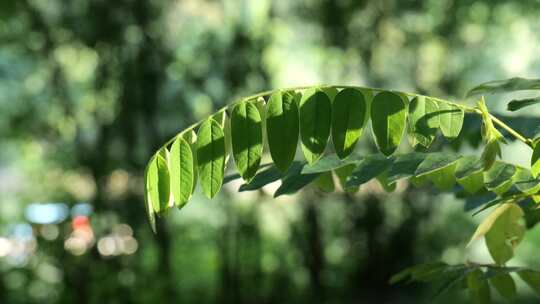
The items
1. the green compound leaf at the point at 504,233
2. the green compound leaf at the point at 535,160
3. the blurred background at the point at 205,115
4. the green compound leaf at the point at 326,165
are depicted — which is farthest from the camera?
the blurred background at the point at 205,115

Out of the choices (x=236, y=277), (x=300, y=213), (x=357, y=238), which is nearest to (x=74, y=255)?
(x=236, y=277)

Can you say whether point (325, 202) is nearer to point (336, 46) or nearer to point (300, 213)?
point (300, 213)

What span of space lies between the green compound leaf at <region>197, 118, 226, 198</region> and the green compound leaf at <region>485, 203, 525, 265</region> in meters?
0.41

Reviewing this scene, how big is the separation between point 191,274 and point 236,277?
0.49 meters

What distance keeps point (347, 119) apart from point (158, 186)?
0.24 meters

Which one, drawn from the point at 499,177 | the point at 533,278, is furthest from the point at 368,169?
the point at 533,278

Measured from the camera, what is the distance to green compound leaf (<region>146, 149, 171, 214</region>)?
107 centimetres

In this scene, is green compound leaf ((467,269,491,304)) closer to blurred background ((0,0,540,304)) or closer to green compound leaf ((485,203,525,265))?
green compound leaf ((485,203,525,265))

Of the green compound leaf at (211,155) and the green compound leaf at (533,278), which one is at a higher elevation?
the green compound leaf at (211,155)

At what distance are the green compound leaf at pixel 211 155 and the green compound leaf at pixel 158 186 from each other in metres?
0.04

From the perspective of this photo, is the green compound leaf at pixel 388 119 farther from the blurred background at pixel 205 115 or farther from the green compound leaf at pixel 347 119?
the blurred background at pixel 205 115

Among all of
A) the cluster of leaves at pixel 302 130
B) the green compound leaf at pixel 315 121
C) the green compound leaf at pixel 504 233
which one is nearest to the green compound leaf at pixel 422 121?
the cluster of leaves at pixel 302 130

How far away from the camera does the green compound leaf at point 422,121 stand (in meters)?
1.07

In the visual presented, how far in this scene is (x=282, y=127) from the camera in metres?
1.06
